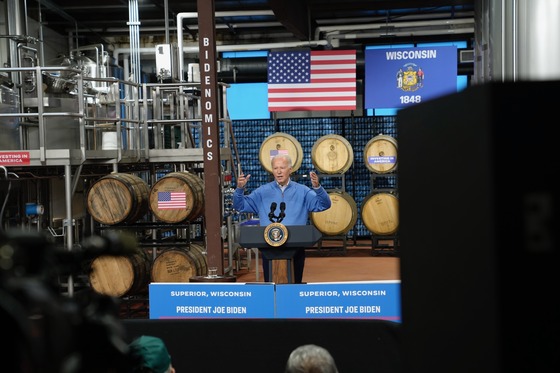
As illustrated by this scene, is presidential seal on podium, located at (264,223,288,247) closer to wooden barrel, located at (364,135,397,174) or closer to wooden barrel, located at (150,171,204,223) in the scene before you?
wooden barrel, located at (150,171,204,223)

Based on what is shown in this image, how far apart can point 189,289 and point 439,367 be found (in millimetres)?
4173

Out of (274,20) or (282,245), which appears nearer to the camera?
(282,245)

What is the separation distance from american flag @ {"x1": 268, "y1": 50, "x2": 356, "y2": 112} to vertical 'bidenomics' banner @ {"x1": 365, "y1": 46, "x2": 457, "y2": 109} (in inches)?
18.0

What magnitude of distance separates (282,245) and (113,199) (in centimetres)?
377

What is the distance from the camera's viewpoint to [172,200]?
934 cm

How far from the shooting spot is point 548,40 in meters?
3.71

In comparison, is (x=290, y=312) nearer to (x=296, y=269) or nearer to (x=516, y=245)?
(x=296, y=269)

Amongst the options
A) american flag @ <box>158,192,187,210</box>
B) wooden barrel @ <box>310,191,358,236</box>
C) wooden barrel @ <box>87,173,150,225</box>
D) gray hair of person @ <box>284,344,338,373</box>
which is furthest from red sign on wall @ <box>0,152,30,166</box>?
gray hair of person @ <box>284,344,338,373</box>

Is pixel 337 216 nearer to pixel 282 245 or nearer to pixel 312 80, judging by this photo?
pixel 312 80

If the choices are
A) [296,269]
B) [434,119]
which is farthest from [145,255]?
[434,119]

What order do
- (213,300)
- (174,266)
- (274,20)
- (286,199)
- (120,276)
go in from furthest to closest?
(274,20), (174,266), (120,276), (286,199), (213,300)

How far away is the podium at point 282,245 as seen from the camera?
→ 6.00m

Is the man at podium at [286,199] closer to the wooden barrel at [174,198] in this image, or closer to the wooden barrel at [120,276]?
the wooden barrel at [174,198]

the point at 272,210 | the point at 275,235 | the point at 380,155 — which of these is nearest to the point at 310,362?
the point at 275,235
